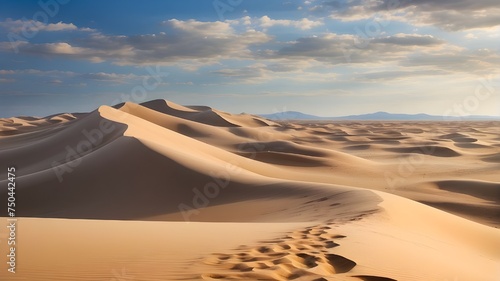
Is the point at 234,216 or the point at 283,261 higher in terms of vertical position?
the point at 283,261

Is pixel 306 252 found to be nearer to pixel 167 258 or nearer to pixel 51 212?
pixel 167 258

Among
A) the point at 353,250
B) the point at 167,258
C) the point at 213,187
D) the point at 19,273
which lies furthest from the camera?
the point at 213,187

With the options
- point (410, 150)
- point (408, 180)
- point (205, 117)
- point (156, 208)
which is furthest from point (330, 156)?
point (205, 117)

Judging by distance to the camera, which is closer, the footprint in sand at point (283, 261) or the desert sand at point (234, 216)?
the footprint in sand at point (283, 261)

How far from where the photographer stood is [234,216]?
12422 mm

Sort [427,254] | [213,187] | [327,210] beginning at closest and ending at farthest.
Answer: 1. [427,254]
2. [327,210]
3. [213,187]

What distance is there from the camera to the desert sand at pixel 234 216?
5574mm

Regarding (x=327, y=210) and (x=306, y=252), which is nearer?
(x=306, y=252)

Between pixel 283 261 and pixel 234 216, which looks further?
pixel 234 216

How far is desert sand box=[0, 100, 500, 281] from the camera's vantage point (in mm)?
5574

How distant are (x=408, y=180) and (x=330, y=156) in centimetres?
849

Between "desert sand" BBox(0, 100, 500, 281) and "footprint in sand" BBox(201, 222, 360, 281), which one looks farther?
"desert sand" BBox(0, 100, 500, 281)

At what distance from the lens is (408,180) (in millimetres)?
23250

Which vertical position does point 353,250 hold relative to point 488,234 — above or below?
above
